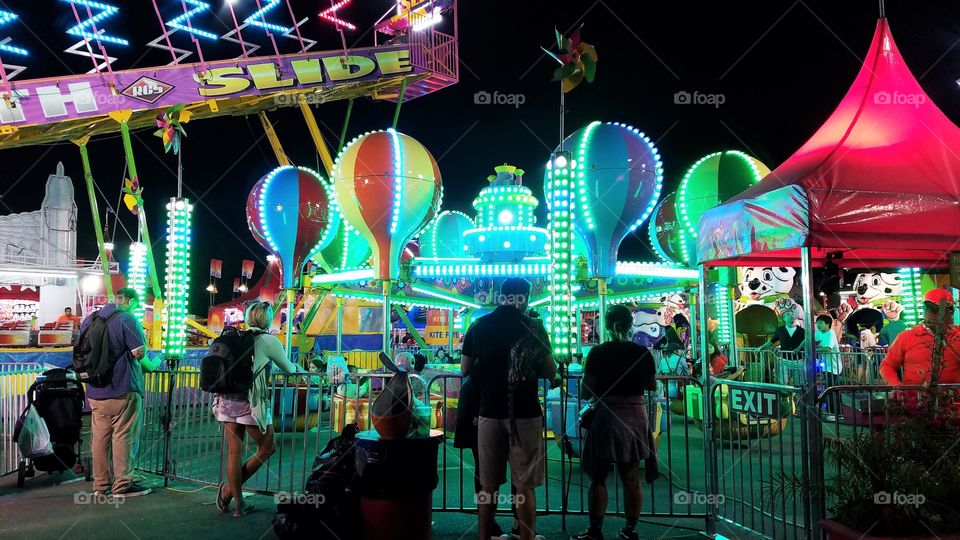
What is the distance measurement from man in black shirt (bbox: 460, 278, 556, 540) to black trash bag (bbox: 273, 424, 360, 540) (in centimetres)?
95

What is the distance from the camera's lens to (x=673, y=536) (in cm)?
532

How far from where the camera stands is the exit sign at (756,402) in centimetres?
478

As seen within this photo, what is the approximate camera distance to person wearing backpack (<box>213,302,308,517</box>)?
571cm

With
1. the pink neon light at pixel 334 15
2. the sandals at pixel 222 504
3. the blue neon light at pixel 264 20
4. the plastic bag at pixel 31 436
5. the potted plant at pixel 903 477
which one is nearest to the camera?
the potted plant at pixel 903 477

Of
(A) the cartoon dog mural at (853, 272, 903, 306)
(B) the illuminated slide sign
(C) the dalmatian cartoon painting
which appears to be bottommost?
(C) the dalmatian cartoon painting

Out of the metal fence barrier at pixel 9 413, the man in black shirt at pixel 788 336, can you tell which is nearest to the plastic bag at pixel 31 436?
the metal fence barrier at pixel 9 413

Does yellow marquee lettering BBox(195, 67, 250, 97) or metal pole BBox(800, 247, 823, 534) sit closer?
metal pole BBox(800, 247, 823, 534)

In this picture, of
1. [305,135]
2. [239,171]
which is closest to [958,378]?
[305,135]

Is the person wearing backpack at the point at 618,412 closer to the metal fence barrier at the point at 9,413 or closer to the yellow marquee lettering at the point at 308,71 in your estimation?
the metal fence barrier at the point at 9,413

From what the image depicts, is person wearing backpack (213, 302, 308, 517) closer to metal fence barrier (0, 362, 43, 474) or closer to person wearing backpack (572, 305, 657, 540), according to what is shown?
person wearing backpack (572, 305, 657, 540)

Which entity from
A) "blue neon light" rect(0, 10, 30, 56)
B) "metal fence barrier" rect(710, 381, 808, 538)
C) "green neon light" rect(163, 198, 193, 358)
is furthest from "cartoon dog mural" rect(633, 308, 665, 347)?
"blue neon light" rect(0, 10, 30, 56)

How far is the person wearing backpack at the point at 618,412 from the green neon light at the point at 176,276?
725 centimetres

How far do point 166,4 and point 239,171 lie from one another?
1294cm

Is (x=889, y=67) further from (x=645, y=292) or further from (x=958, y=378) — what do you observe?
(x=645, y=292)
